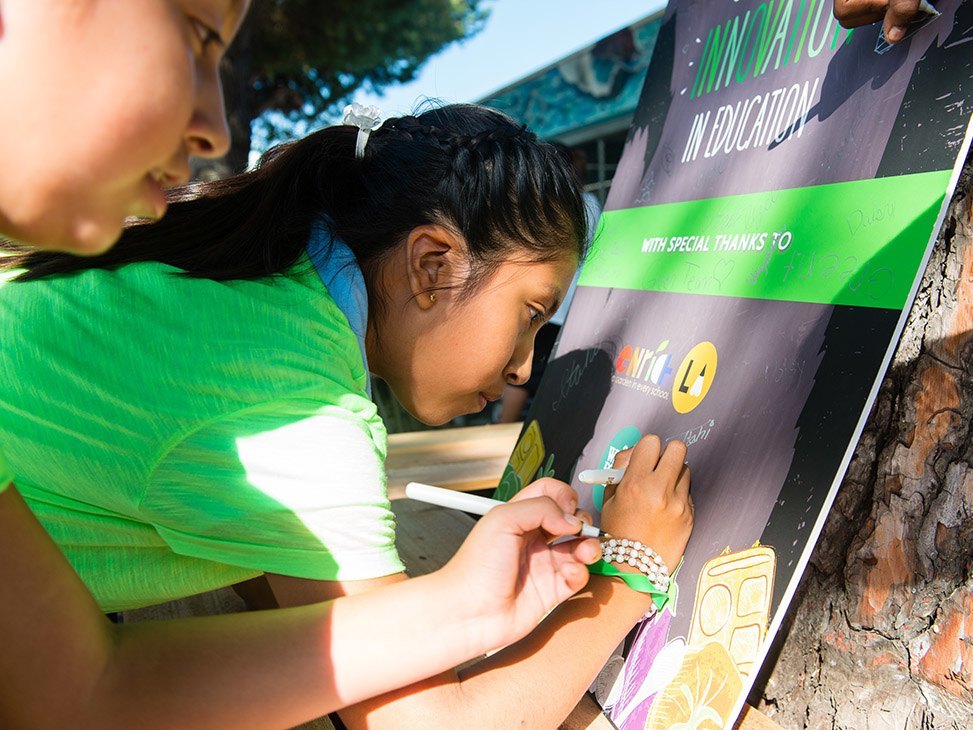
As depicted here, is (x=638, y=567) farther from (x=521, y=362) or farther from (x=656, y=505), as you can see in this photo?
(x=521, y=362)

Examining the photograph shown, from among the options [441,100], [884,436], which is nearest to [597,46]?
[441,100]

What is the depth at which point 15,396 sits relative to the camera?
0.87 m

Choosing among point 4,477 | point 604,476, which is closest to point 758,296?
point 604,476

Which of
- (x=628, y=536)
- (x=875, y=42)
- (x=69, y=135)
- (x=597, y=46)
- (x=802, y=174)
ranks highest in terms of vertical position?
(x=597, y=46)

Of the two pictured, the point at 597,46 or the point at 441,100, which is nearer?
the point at 441,100

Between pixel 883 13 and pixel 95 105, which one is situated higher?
pixel 883 13

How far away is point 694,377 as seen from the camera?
3.41ft

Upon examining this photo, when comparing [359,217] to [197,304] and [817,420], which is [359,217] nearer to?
[197,304]

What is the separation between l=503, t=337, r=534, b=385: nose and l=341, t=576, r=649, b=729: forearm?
0.32 metres

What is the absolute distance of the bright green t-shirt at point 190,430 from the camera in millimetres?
765

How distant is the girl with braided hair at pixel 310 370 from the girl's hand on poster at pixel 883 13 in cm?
39

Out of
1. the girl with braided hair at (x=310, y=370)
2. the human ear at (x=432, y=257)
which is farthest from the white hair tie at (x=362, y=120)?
the human ear at (x=432, y=257)

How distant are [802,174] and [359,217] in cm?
55

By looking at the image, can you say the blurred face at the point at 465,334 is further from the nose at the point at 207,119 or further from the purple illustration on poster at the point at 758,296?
the nose at the point at 207,119
